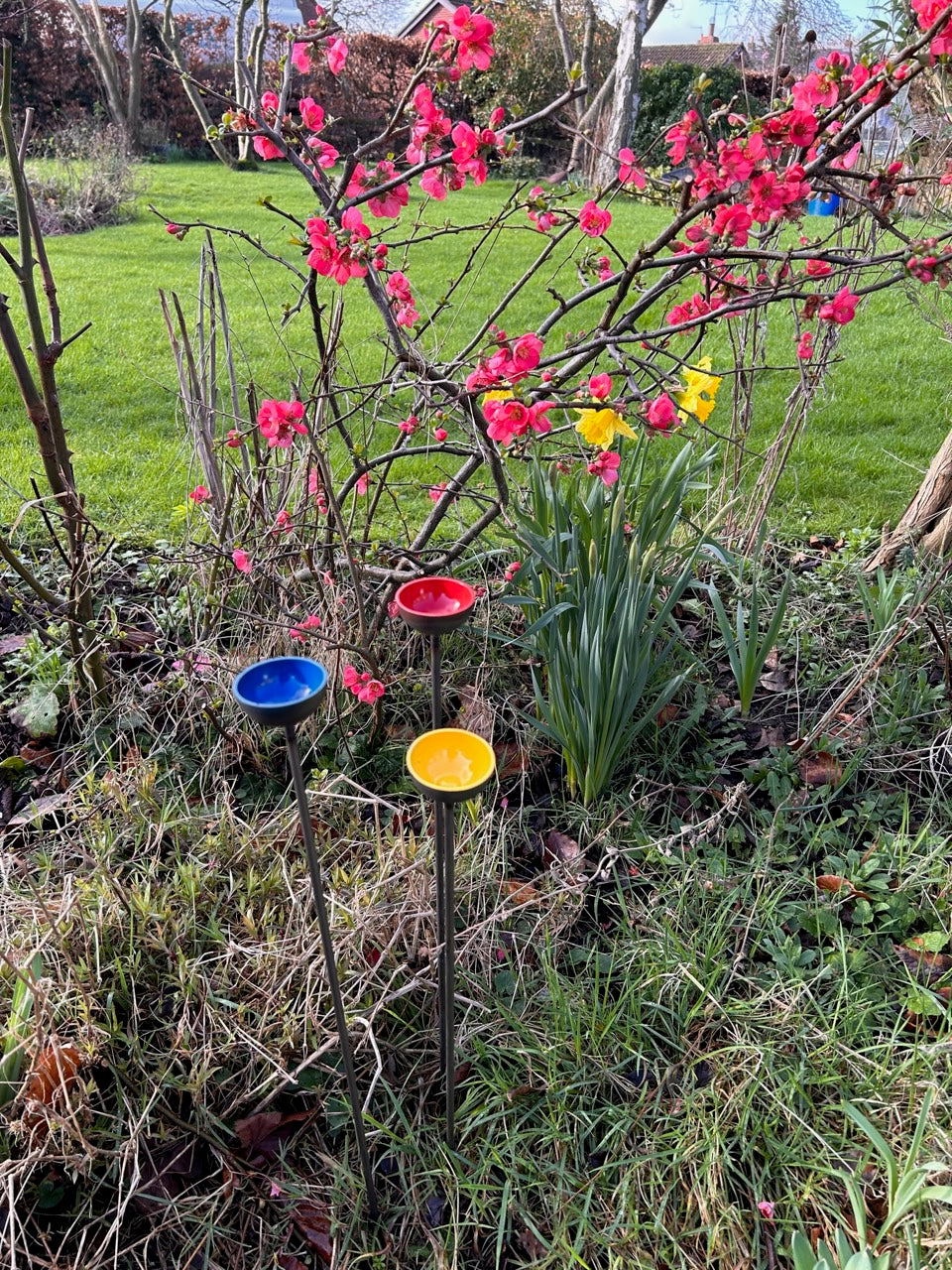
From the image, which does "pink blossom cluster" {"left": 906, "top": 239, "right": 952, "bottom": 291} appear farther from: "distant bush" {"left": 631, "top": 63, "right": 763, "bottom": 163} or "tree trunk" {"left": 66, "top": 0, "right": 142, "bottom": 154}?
"distant bush" {"left": 631, "top": 63, "right": 763, "bottom": 163}

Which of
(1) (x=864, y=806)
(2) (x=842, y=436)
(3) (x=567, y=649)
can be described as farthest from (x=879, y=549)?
(2) (x=842, y=436)

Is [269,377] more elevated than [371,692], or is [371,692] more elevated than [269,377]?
[269,377]

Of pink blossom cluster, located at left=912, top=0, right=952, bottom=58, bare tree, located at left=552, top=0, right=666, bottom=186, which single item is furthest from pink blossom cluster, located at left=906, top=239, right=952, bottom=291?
bare tree, located at left=552, top=0, right=666, bottom=186

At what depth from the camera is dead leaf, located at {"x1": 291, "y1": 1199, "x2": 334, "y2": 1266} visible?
127 cm

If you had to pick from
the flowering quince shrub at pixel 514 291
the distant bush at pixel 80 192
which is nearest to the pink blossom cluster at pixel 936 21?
the flowering quince shrub at pixel 514 291

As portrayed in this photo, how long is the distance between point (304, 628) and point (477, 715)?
0.46m

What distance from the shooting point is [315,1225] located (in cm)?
129

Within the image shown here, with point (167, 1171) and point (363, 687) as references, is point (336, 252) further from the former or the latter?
point (167, 1171)

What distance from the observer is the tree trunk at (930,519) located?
2.39 metres

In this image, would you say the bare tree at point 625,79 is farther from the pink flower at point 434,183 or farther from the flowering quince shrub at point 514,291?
the pink flower at point 434,183

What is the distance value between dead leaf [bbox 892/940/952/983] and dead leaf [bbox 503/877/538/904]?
0.70 meters

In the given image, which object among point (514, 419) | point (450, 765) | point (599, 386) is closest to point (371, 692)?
point (514, 419)

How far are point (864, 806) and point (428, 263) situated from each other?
229 inches

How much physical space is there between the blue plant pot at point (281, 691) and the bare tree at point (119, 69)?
46.3ft
